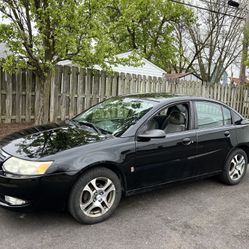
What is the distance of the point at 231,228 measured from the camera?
350 centimetres

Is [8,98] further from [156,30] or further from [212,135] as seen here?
[156,30]

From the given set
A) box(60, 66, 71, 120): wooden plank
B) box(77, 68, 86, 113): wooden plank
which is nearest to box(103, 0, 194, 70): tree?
box(77, 68, 86, 113): wooden plank

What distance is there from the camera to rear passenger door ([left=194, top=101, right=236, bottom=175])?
4438 millimetres

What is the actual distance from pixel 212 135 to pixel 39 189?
2.66 meters

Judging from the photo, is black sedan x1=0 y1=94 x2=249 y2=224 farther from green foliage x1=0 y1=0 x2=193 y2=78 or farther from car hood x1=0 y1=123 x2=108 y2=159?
green foliage x1=0 y1=0 x2=193 y2=78

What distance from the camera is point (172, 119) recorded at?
4.37 metres

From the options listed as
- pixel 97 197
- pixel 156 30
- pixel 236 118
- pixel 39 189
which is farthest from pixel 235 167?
pixel 156 30

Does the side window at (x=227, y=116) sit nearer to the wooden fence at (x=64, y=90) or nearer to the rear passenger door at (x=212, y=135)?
the rear passenger door at (x=212, y=135)

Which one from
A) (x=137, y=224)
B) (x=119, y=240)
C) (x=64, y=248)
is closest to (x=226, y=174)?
(x=137, y=224)

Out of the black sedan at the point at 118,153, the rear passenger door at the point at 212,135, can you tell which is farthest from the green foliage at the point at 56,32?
the rear passenger door at the point at 212,135

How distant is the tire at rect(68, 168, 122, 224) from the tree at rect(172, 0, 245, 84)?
1855 centimetres

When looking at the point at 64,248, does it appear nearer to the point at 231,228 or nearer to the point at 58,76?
the point at 231,228

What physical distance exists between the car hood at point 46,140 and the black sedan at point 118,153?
1 cm

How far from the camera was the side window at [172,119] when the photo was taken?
4195 millimetres
